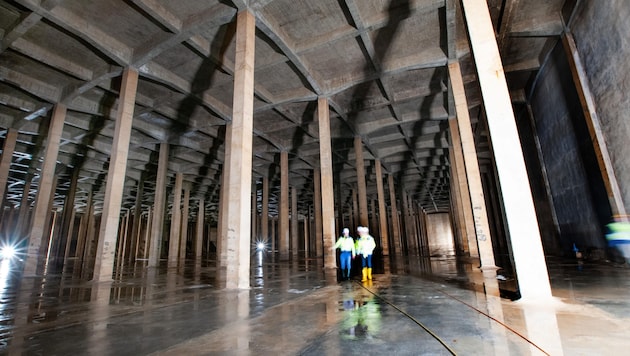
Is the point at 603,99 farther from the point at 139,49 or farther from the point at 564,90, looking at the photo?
the point at 139,49

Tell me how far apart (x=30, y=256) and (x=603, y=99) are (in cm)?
2298

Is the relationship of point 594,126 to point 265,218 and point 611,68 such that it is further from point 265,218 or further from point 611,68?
point 265,218

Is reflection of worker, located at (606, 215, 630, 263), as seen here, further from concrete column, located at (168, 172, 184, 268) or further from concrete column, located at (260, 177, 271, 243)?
concrete column, located at (260, 177, 271, 243)

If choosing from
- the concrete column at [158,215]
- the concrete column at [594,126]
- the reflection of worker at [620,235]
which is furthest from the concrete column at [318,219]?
the concrete column at [594,126]

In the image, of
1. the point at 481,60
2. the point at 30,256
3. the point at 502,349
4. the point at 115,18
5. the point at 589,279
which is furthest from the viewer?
the point at 30,256

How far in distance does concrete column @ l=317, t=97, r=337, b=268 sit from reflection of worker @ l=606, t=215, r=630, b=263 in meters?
10.3

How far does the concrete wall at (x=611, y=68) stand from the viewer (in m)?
8.91

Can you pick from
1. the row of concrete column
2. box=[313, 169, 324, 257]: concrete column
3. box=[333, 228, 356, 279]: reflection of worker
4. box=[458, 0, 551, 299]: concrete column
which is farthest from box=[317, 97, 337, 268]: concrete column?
box=[313, 169, 324, 257]: concrete column

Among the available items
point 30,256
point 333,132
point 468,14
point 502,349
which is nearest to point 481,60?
point 468,14

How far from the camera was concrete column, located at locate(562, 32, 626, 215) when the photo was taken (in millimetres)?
10062

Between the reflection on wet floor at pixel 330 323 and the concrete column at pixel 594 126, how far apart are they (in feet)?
18.2

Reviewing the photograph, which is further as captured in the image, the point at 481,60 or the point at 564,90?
the point at 564,90

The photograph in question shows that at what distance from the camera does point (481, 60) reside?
5867mm

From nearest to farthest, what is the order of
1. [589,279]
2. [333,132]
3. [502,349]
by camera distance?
[502,349]
[589,279]
[333,132]
